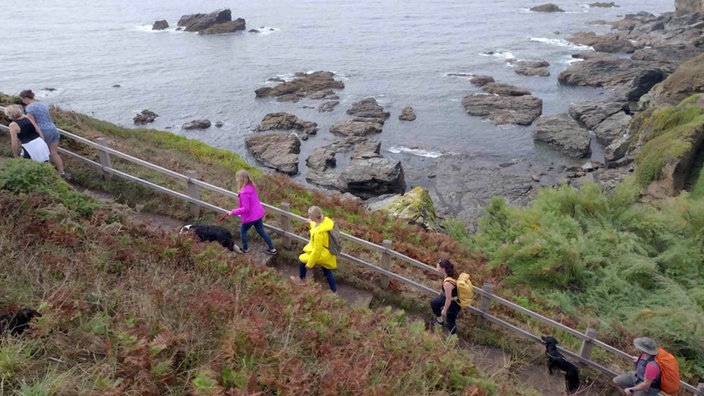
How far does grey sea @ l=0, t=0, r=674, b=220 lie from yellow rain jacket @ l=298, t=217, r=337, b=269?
17908 millimetres

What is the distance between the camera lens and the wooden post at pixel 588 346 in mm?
8149

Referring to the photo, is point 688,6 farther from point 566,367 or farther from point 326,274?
point 326,274

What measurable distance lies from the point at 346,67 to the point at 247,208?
49.4 meters

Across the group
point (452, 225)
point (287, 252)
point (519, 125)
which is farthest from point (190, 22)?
point (287, 252)

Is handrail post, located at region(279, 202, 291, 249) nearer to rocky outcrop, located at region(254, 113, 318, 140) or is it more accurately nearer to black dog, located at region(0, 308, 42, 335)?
black dog, located at region(0, 308, 42, 335)

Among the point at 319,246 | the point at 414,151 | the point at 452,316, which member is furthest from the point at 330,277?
the point at 414,151

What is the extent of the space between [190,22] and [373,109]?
4840 centimetres

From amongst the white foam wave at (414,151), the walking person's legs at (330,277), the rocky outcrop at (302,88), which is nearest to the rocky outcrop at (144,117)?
the rocky outcrop at (302,88)

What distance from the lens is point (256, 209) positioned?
29.3 feet

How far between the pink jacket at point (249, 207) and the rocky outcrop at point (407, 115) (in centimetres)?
3231

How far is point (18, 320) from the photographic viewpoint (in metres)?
5.12

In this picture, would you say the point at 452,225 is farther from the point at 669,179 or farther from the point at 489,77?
A: the point at 489,77

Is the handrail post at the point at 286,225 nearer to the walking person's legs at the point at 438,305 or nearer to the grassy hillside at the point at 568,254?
the grassy hillside at the point at 568,254

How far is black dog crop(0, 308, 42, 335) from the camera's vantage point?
4.95 metres
